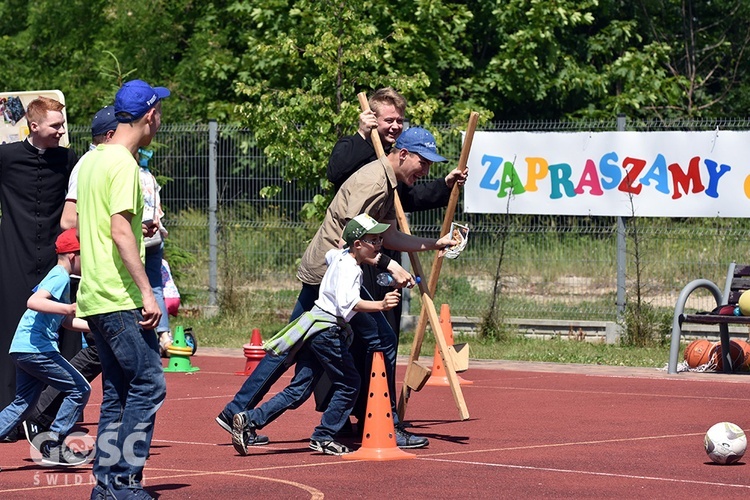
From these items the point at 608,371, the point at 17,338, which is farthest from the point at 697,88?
the point at 17,338

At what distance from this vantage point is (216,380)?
42.2 ft

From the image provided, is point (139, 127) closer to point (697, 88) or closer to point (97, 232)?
point (97, 232)

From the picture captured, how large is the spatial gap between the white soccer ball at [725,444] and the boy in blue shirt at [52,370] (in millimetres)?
3591

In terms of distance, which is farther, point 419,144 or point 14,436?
point 14,436

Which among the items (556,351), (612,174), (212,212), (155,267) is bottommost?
(556,351)

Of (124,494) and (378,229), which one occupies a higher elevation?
(378,229)

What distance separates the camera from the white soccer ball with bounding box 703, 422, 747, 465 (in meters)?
7.98

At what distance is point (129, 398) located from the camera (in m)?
6.66

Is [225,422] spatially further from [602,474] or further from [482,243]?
[482,243]

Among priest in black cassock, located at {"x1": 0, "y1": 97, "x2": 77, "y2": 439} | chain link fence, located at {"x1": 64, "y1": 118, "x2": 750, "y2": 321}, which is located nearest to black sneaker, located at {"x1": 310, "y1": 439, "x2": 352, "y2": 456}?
priest in black cassock, located at {"x1": 0, "y1": 97, "x2": 77, "y2": 439}

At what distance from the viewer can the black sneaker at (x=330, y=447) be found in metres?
8.41

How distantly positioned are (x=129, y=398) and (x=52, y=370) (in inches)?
68.1

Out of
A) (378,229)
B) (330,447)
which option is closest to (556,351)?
(330,447)

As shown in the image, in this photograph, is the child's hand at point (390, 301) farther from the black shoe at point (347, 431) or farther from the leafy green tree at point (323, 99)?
the leafy green tree at point (323, 99)
